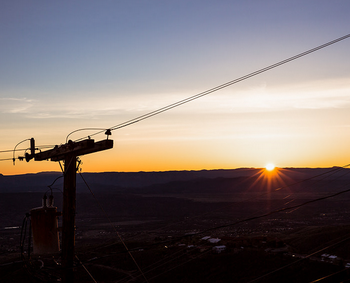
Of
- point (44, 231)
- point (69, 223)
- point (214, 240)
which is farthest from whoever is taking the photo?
point (214, 240)

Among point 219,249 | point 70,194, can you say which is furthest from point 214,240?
point 70,194

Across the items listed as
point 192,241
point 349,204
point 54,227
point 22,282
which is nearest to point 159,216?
point 349,204

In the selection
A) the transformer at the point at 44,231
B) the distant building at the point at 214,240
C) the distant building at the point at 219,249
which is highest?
the transformer at the point at 44,231

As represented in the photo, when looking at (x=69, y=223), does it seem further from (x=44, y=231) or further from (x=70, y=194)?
(x=44, y=231)

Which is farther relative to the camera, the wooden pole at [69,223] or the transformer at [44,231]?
the transformer at [44,231]

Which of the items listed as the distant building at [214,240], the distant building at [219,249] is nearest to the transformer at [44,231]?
the distant building at [219,249]

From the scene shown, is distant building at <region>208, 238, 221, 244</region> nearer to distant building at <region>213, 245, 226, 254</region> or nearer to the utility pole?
distant building at <region>213, 245, 226, 254</region>

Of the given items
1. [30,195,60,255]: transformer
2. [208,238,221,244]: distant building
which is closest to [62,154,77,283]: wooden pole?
[30,195,60,255]: transformer

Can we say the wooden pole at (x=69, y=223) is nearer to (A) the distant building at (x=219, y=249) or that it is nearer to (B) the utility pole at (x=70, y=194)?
(B) the utility pole at (x=70, y=194)
